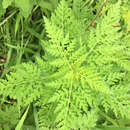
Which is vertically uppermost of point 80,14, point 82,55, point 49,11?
point 49,11

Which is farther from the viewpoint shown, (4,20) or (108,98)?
(4,20)

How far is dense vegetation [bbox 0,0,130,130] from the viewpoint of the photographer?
1850mm

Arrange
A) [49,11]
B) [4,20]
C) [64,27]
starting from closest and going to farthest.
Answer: [64,27]
[4,20]
[49,11]

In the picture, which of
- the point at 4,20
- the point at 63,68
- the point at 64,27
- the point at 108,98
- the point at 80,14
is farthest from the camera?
the point at 4,20

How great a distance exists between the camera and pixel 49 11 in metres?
2.80

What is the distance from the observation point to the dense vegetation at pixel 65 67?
72.8 inches

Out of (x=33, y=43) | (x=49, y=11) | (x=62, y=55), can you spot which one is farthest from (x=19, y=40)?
(x=62, y=55)

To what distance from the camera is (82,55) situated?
6.12 feet

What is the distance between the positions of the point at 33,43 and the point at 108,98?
4.67ft

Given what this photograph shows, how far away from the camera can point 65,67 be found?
185 cm

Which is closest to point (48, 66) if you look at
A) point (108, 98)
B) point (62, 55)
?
point (62, 55)

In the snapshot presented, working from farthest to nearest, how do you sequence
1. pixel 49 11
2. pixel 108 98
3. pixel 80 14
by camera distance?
pixel 49 11
pixel 80 14
pixel 108 98

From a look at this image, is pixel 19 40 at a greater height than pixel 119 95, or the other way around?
pixel 19 40

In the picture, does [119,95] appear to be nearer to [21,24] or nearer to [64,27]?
[64,27]
